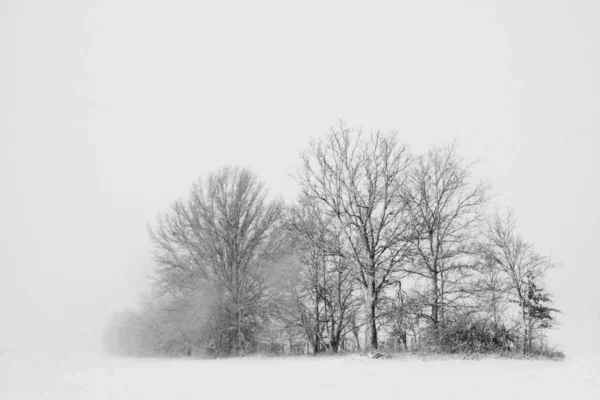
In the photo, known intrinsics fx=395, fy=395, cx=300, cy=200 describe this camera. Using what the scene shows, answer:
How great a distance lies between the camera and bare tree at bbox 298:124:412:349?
16.0 meters

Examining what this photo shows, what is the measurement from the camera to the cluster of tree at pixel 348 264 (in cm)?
1642

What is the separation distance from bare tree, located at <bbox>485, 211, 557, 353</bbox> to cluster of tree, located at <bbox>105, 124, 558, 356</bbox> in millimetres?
69

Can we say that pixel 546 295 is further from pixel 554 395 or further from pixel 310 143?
pixel 554 395

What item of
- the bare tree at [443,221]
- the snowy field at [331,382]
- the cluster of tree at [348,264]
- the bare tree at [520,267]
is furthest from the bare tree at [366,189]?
the bare tree at [520,267]

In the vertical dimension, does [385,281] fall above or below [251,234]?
below

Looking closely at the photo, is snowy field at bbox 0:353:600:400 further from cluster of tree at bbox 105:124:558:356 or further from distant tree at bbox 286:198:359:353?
distant tree at bbox 286:198:359:353

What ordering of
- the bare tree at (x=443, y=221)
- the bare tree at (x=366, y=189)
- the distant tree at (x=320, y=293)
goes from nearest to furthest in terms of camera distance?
the bare tree at (x=366, y=189)
the bare tree at (x=443, y=221)
the distant tree at (x=320, y=293)

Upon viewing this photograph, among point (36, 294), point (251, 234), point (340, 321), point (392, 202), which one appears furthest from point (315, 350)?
point (36, 294)

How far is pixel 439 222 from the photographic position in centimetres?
1784

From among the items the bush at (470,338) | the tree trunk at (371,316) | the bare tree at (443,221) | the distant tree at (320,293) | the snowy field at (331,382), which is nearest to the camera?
the snowy field at (331,382)

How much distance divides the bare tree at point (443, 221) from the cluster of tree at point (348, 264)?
68 mm

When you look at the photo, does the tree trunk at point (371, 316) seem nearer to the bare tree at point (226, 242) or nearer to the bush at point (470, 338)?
the bush at point (470, 338)

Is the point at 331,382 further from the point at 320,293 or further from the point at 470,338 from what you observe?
the point at 320,293

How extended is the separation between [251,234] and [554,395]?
18.2 metres
